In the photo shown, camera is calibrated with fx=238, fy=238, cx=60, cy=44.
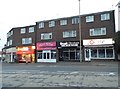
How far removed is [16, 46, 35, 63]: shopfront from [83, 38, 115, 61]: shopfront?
14.1 m

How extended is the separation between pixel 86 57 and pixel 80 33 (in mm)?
4703

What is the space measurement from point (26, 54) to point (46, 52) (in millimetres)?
6488

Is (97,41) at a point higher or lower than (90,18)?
lower

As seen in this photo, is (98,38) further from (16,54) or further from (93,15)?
(16,54)

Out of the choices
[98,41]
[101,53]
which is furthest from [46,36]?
[101,53]

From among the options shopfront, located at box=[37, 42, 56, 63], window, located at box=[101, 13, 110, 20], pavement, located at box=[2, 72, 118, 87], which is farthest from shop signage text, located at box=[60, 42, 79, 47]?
pavement, located at box=[2, 72, 118, 87]

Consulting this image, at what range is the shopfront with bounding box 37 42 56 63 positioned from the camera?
4991cm

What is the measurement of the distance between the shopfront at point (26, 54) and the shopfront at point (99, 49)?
46.3 ft

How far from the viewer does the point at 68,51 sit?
47844 millimetres

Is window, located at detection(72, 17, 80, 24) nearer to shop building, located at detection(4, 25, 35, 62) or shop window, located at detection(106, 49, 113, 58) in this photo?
shop window, located at detection(106, 49, 113, 58)

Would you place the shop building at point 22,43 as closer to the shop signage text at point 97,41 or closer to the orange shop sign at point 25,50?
the orange shop sign at point 25,50

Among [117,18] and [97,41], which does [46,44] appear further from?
[117,18]

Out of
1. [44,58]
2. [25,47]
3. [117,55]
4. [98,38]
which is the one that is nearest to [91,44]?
[98,38]

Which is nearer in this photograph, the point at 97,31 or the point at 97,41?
the point at 97,41
